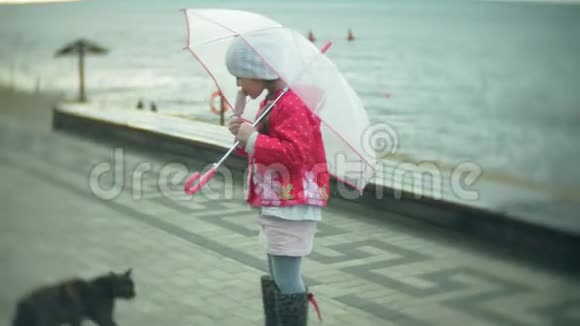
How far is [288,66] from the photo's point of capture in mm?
3129

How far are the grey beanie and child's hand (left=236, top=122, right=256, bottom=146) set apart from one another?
0.19 meters

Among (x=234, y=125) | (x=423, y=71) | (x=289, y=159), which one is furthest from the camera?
(x=423, y=71)

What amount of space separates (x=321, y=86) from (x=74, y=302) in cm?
132

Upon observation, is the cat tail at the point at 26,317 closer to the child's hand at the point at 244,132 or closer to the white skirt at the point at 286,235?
the white skirt at the point at 286,235

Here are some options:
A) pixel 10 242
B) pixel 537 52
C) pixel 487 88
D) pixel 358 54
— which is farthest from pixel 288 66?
pixel 537 52

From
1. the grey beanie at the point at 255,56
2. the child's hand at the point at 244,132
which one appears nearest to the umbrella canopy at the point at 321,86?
the grey beanie at the point at 255,56

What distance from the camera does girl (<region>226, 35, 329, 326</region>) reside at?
10.1 feet

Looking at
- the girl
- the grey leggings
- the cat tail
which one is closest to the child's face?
the girl

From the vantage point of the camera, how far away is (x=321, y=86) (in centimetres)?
314

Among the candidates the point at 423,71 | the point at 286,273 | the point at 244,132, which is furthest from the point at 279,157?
the point at 423,71

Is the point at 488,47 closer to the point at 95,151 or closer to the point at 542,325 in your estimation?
the point at 95,151

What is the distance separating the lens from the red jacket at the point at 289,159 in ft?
10.1

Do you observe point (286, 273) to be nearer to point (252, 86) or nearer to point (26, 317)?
point (252, 86)

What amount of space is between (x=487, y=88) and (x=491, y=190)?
1261cm
